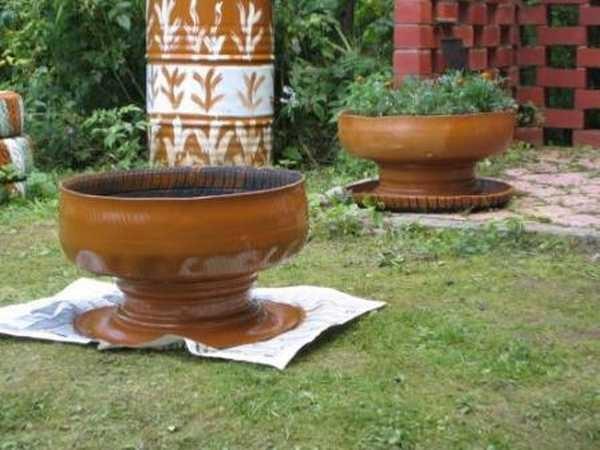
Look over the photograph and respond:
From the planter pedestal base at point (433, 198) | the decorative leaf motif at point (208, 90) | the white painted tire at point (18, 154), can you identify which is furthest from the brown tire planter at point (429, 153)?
the white painted tire at point (18, 154)

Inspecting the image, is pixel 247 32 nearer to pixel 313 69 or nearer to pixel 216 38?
pixel 216 38

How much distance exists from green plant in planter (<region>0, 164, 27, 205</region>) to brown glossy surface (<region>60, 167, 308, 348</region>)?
2.13 meters

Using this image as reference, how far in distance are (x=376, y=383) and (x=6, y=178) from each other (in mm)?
3011

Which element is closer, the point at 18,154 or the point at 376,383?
the point at 376,383

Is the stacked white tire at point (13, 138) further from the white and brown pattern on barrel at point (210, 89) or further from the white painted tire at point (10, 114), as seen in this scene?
the white and brown pattern on barrel at point (210, 89)

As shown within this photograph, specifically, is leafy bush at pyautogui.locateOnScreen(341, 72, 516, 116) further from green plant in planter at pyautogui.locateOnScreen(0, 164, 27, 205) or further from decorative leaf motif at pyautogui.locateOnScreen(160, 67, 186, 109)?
green plant in planter at pyautogui.locateOnScreen(0, 164, 27, 205)

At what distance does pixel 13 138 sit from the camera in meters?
5.13

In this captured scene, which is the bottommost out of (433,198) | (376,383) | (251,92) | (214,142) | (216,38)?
(376,383)

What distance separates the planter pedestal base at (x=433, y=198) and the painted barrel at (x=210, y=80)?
1.32 m

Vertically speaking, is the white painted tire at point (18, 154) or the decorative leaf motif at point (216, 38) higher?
the decorative leaf motif at point (216, 38)

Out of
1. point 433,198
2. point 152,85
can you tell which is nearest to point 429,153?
point 433,198

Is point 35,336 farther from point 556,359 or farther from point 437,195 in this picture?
point 437,195

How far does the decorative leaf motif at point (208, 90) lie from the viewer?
582 centimetres

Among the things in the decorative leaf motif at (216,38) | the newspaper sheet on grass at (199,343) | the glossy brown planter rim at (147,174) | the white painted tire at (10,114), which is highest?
the decorative leaf motif at (216,38)
